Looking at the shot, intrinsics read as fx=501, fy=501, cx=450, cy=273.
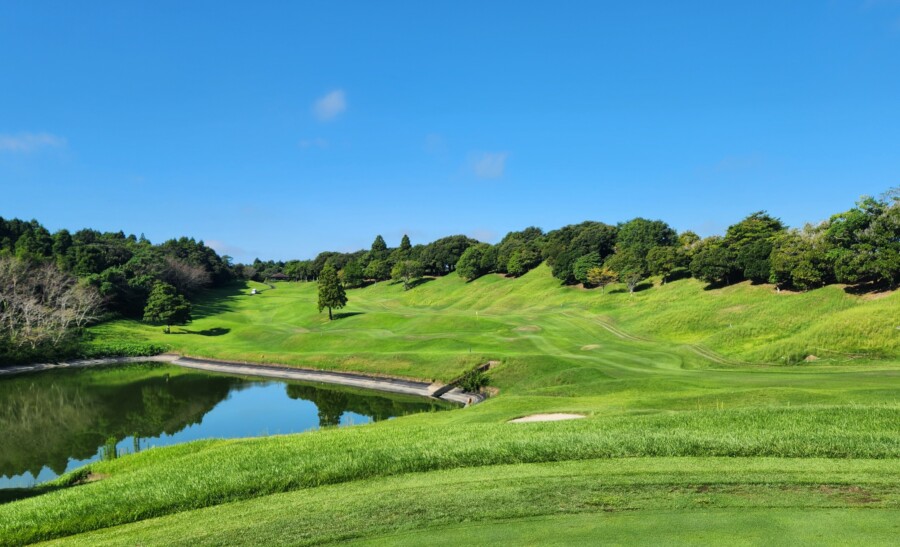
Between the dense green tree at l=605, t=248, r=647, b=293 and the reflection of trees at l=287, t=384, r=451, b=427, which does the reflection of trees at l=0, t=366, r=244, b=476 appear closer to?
the reflection of trees at l=287, t=384, r=451, b=427

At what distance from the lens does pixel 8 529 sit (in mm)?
10398

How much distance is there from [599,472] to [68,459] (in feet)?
103

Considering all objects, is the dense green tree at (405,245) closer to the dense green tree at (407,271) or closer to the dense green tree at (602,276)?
the dense green tree at (407,271)

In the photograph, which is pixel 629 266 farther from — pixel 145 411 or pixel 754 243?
pixel 145 411

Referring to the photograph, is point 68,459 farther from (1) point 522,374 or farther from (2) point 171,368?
(2) point 171,368

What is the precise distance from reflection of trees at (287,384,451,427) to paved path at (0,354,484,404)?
1357 millimetres

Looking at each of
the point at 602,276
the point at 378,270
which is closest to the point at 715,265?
the point at 602,276

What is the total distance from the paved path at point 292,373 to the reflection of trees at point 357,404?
1.36m

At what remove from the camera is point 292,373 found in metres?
53.5

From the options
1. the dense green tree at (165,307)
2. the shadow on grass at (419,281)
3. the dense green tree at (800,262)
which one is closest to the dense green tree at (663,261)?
the dense green tree at (800,262)

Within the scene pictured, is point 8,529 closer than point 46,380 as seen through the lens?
Yes

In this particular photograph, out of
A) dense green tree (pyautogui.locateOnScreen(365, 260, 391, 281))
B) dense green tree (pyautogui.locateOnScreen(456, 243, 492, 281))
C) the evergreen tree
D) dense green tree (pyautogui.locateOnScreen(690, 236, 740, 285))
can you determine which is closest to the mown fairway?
dense green tree (pyautogui.locateOnScreen(690, 236, 740, 285))

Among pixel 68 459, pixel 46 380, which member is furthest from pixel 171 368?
pixel 68 459

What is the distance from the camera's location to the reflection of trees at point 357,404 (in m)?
37.2
